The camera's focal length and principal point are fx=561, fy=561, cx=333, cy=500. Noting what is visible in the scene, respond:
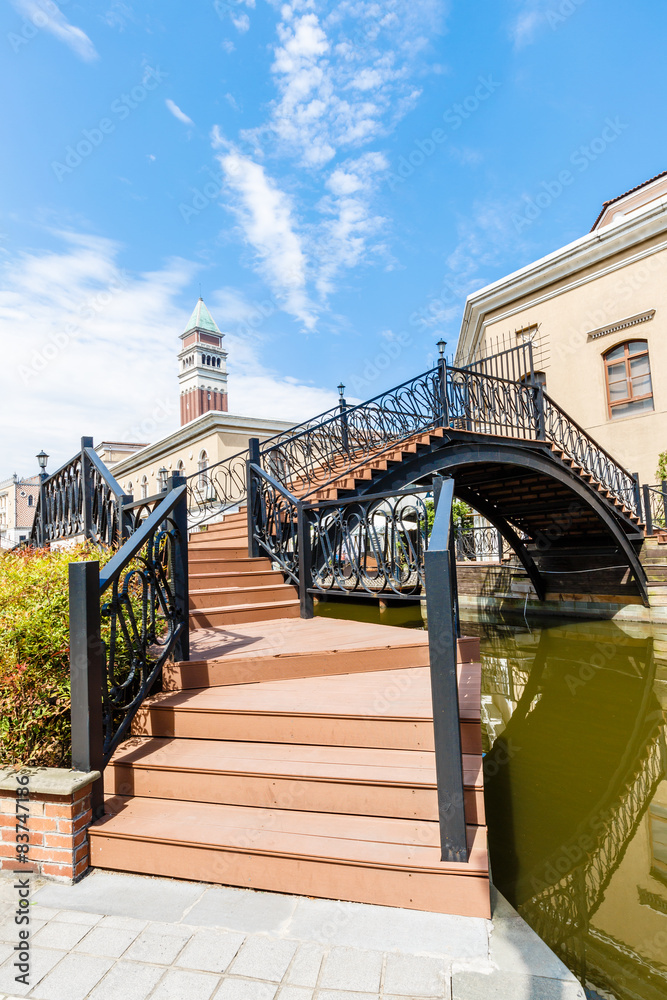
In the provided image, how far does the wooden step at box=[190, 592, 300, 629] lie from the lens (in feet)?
15.9

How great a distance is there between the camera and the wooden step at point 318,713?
2918mm

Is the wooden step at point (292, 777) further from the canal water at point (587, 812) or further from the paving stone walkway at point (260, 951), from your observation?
the canal water at point (587, 812)

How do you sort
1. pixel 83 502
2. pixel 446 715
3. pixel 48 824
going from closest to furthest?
pixel 446 715
pixel 48 824
pixel 83 502

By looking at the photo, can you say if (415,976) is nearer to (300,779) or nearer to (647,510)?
(300,779)

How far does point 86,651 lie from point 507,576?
1414cm

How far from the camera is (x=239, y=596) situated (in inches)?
213

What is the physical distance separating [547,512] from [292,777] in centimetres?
1139

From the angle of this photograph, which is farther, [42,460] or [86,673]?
[42,460]

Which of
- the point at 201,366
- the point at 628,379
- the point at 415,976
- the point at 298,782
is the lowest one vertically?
the point at 415,976

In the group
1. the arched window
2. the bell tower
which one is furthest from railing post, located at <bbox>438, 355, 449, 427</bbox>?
the bell tower

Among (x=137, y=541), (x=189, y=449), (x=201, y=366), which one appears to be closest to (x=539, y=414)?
(x=137, y=541)

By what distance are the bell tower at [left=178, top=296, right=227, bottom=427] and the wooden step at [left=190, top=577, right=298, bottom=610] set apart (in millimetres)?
85510

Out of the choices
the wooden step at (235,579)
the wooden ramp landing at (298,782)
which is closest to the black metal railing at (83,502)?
the wooden step at (235,579)

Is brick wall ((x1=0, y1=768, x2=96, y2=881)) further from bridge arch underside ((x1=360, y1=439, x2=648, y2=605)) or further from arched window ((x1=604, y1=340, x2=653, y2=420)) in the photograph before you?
arched window ((x1=604, y1=340, x2=653, y2=420))
